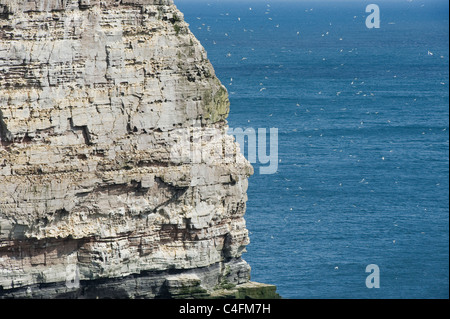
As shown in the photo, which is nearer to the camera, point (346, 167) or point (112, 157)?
point (112, 157)

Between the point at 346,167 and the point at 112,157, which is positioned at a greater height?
the point at 112,157

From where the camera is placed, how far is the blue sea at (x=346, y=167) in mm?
76062

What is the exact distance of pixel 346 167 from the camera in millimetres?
102500

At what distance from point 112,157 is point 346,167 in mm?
49661

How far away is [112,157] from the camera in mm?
54375

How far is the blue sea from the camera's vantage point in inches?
2995

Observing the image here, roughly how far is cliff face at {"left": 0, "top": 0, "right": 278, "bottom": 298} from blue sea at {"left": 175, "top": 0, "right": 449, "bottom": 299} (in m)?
15.6

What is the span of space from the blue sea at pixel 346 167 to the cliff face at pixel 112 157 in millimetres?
15577

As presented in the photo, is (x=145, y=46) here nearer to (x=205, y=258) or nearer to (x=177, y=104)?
(x=177, y=104)

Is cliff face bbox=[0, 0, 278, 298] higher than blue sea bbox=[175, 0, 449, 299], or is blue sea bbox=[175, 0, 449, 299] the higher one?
cliff face bbox=[0, 0, 278, 298]

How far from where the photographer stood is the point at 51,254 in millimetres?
54062

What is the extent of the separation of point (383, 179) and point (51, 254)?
162 ft

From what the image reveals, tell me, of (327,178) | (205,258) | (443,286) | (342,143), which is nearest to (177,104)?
(205,258)

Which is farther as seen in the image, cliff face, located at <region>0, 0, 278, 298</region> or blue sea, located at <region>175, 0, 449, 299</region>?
blue sea, located at <region>175, 0, 449, 299</region>
